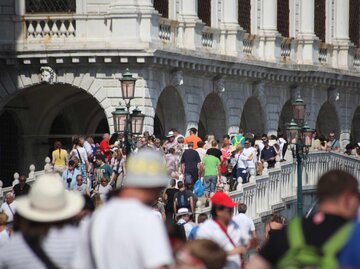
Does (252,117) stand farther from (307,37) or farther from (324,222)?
(324,222)

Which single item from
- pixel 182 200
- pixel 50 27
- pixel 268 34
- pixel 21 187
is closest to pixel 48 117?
pixel 50 27

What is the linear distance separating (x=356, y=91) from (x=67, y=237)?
54.8m

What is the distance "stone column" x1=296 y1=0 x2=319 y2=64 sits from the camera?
60406 millimetres

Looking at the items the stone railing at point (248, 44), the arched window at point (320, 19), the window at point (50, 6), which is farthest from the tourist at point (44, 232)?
the arched window at point (320, 19)

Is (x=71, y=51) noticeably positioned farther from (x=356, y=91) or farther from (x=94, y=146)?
(x=356, y=91)

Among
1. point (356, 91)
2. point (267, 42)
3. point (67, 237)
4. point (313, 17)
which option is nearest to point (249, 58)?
point (267, 42)

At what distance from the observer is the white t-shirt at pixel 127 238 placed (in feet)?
33.2

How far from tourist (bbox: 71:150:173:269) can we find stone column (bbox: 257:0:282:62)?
Answer: 46519 millimetres

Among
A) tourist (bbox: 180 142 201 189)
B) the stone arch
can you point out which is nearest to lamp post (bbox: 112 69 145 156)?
tourist (bbox: 180 142 201 189)

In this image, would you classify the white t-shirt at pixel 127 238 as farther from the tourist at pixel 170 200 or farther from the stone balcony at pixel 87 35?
the stone balcony at pixel 87 35

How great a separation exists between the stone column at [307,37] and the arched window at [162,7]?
34.7 ft

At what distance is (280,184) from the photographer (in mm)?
44969

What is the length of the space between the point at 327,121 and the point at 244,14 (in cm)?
858

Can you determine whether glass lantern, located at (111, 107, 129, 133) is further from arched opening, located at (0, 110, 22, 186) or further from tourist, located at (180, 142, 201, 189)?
arched opening, located at (0, 110, 22, 186)
